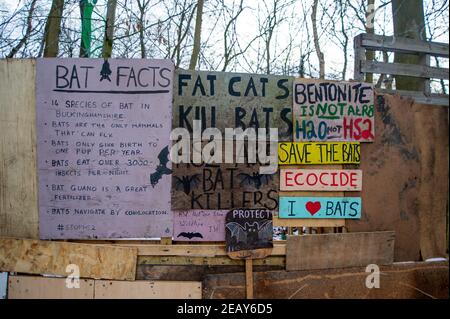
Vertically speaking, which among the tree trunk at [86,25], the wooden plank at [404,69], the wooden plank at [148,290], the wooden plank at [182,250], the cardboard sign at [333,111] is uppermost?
the tree trunk at [86,25]

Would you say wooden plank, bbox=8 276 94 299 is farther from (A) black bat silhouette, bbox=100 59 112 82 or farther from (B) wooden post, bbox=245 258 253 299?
(A) black bat silhouette, bbox=100 59 112 82

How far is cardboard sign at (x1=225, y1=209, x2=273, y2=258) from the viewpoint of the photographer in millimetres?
3830

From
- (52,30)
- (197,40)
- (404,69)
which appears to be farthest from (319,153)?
(197,40)

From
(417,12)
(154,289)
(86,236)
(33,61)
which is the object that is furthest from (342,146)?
(417,12)

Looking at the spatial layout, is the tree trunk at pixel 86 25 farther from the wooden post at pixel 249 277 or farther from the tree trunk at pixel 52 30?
the wooden post at pixel 249 277

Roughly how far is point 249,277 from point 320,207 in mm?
975

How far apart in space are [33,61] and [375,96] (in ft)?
11.1

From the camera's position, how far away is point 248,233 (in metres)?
3.85

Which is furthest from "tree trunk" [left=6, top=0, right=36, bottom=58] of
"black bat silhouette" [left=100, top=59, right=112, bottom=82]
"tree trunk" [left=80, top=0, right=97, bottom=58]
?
"black bat silhouette" [left=100, top=59, right=112, bottom=82]

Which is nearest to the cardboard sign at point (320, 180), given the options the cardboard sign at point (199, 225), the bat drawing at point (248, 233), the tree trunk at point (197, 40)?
the bat drawing at point (248, 233)

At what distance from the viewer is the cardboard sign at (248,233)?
3830 mm

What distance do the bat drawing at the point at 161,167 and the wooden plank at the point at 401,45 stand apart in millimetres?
2868

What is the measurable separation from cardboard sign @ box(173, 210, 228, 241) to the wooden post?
33cm

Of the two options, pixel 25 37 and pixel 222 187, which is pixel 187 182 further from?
pixel 25 37
